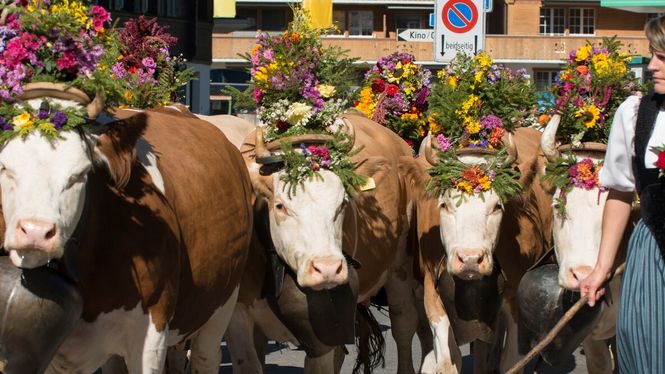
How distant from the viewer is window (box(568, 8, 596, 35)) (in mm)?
72375

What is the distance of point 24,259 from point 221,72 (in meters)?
46.5

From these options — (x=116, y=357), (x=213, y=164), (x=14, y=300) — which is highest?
(x=213, y=164)

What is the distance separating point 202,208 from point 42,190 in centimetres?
179

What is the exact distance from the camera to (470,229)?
979 centimetres

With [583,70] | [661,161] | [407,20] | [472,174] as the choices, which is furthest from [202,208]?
[407,20]

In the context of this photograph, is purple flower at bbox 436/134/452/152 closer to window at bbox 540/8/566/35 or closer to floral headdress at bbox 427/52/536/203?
floral headdress at bbox 427/52/536/203

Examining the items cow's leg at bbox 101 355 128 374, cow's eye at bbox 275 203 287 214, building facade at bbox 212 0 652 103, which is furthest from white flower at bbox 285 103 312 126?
building facade at bbox 212 0 652 103

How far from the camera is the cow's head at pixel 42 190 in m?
6.62

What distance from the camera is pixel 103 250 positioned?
7.32 metres

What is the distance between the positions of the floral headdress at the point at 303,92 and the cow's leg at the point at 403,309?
1737 millimetres

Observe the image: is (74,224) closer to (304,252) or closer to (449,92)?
(304,252)

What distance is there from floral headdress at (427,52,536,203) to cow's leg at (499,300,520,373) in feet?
2.80

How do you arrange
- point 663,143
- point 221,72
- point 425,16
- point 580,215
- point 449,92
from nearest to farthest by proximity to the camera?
point 663,143 → point 580,215 → point 449,92 → point 221,72 → point 425,16

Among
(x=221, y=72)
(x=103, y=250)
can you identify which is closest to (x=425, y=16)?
(x=221, y=72)
